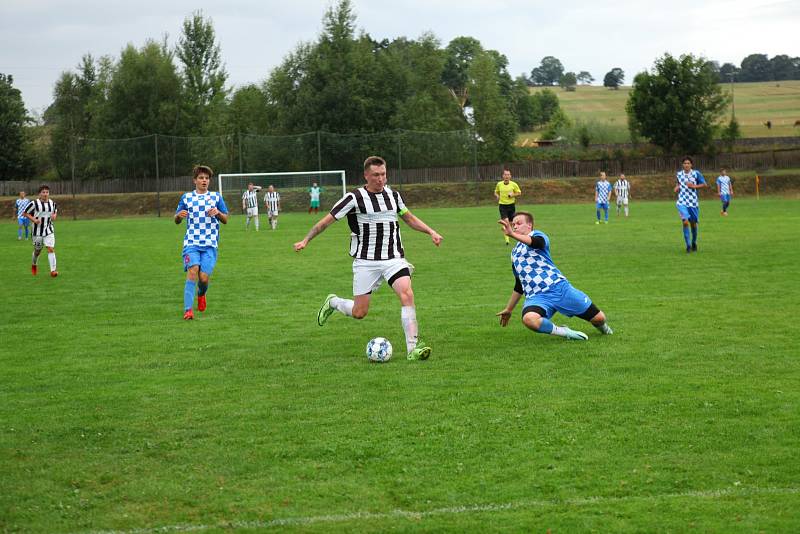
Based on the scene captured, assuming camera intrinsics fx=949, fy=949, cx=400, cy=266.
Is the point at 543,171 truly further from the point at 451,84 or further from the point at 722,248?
the point at 451,84

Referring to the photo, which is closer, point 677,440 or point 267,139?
point 677,440

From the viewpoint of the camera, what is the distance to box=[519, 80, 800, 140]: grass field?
7762 cm

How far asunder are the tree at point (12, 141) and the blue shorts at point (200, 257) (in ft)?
184

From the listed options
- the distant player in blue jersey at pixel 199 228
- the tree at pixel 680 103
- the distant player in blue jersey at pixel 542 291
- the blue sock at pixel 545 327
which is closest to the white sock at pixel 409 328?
the distant player in blue jersey at pixel 542 291

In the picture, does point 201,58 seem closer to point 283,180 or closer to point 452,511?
point 283,180

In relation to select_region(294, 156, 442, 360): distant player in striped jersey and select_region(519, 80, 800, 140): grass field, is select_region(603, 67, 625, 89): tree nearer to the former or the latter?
select_region(519, 80, 800, 140): grass field

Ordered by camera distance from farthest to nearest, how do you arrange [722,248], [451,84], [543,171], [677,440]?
[451,84], [543,171], [722,248], [677,440]

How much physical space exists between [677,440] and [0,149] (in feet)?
211

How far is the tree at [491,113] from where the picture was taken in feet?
207

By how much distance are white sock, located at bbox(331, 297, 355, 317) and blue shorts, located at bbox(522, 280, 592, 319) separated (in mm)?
1861

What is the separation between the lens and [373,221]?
9.58m

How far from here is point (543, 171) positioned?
189ft

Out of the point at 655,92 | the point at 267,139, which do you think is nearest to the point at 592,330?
the point at 267,139

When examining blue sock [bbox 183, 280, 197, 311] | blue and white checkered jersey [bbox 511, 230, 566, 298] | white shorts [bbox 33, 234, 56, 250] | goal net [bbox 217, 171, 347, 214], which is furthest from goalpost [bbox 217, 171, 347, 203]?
blue and white checkered jersey [bbox 511, 230, 566, 298]
